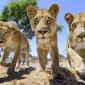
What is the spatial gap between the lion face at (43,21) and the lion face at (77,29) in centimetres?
39

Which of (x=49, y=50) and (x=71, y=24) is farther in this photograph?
(x=49, y=50)

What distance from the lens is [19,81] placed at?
919 cm

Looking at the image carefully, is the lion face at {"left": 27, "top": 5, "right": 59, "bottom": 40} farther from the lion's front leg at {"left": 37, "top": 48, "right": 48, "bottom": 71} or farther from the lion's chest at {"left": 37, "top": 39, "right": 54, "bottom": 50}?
the lion's front leg at {"left": 37, "top": 48, "right": 48, "bottom": 71}

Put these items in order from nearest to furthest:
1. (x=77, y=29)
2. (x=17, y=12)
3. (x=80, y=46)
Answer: (x=80, y=46) < (x=77, y=29) < (x=17, y=12)

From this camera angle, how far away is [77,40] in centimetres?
831

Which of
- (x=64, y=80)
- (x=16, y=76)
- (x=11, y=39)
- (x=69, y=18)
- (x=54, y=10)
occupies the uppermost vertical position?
(x=54, y=10)

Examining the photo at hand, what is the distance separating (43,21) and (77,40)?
1.11 metres

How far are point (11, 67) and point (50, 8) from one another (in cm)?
194

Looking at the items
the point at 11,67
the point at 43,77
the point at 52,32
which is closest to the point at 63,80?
the point at 43,77

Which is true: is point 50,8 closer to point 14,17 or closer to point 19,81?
point 19,81

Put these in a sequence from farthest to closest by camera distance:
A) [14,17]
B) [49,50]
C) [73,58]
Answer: [14,17] < [49,50] < [73,58]

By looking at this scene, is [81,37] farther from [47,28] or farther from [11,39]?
[11,39]

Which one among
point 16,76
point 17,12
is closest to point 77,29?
point 16,76

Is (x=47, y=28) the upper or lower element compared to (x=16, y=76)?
upper
